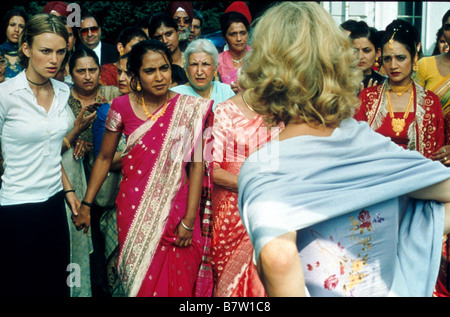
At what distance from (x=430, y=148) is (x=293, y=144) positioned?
299 cm

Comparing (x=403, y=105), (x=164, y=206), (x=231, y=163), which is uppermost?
(x=403, y=105)

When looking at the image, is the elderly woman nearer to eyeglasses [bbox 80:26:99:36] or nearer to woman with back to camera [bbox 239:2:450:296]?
eyeglasses [bbox 80:26:99:36]

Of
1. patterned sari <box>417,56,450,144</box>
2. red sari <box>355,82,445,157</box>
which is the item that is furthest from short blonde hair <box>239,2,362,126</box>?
patterned sari <box>417,56,450,144</box>

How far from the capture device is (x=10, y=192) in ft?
12.9

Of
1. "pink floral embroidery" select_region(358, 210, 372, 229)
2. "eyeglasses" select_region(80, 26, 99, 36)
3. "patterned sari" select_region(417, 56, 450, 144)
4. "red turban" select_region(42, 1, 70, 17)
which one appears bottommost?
"patterned sari" select_region(417, 56, 450, 144)

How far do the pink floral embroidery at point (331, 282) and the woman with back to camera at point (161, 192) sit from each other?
2199 mm

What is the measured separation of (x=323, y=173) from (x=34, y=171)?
2522mm

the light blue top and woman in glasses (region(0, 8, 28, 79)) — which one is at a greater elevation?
woman in glasses (region(0, 8, 28, 79))

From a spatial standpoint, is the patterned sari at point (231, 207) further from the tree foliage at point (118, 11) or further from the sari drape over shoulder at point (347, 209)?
the tree foliage at point (118, 11)

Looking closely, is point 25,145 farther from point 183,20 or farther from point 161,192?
point 183,20

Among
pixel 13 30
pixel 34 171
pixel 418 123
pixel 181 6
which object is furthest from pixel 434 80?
pixel 13 30

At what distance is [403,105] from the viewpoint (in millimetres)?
4668

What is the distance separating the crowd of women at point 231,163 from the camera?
6.21 ft

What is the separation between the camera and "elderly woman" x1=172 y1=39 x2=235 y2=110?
5.17m
